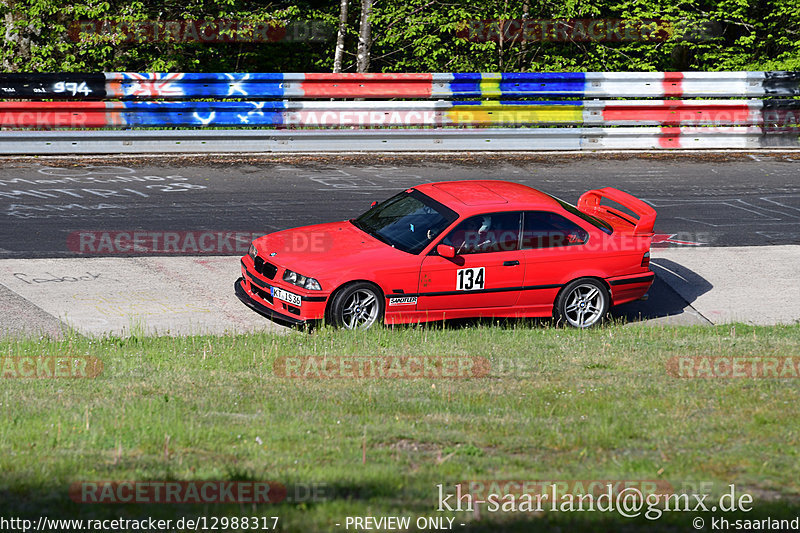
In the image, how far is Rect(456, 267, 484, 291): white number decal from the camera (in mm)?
9898

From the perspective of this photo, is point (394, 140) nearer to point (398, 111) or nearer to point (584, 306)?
point (398, 111)

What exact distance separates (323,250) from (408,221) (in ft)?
3.55

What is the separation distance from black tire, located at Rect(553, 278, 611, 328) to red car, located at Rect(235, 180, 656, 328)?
12 mm

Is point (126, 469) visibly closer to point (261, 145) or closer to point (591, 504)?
point (591, 504)

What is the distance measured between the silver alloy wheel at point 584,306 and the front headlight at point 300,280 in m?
2.96

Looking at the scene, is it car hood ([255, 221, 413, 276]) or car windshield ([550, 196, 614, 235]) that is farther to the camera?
car windshield ([550, 196, 614, 235])

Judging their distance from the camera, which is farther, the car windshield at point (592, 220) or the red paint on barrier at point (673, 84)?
the red paint on barrier at point (673, 84)

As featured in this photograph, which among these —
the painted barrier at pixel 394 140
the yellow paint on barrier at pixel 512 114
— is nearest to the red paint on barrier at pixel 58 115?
the painted barrier at pixel 394 140

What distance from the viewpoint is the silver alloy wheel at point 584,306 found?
1050cm

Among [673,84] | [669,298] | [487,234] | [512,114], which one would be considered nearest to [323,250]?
[487,234]

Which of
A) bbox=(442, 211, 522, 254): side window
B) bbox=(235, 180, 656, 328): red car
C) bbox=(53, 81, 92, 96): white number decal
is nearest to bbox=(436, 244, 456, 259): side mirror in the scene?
bbox=(235, 180, 656, 328): red car

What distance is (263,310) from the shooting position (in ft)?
32.1

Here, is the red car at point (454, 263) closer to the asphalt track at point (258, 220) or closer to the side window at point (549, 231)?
the side window at point (549, 231)

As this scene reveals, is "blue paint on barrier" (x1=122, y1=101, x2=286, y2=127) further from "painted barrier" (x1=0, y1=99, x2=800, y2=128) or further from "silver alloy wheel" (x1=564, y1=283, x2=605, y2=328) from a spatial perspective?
"silver alloy wheel" (x1=564, y1=283, x2=605, y2=328)
